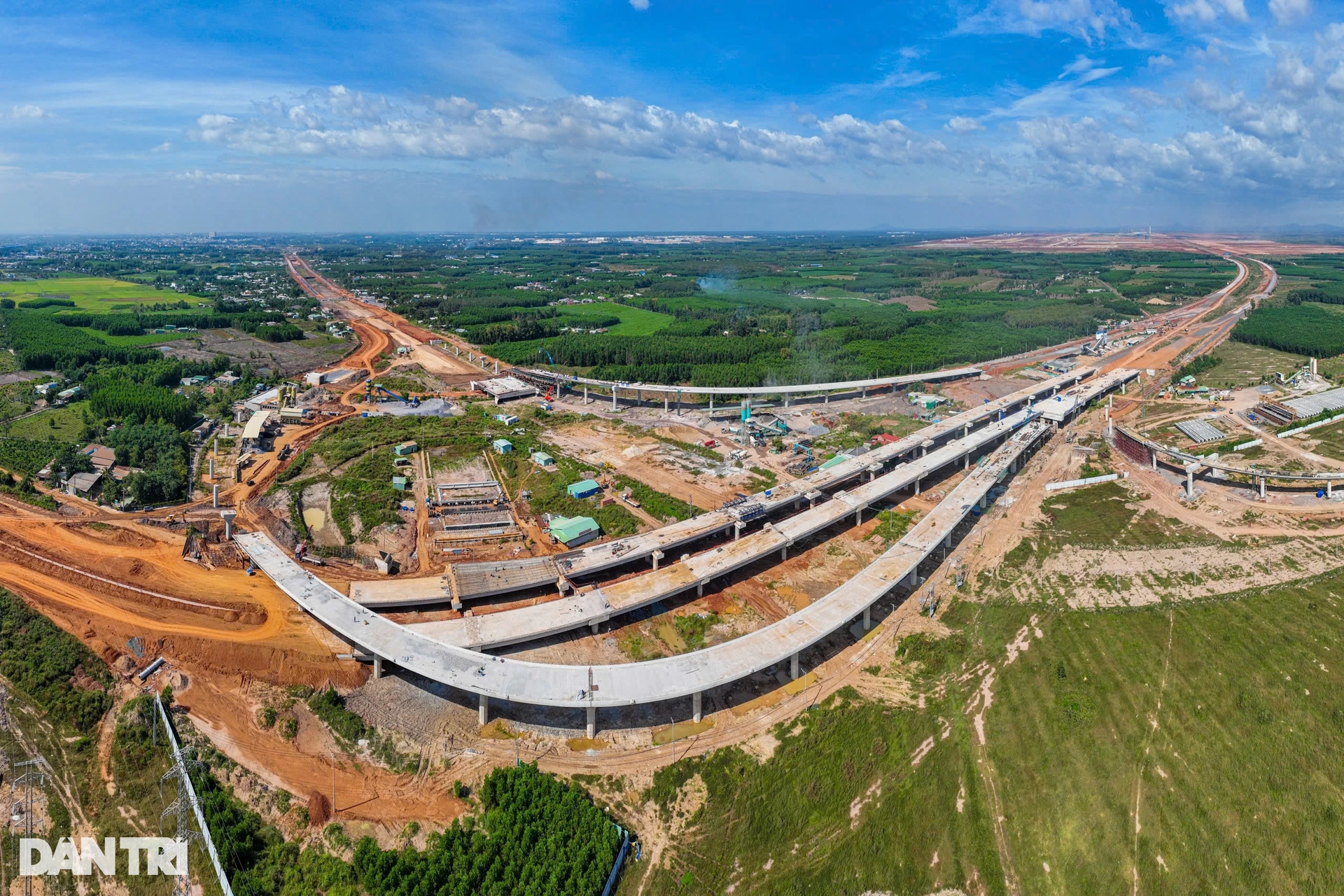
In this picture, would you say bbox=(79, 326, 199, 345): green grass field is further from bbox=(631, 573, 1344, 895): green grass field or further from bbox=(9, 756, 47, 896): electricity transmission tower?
bbox=(631, 573, 1344, 895): green grass field

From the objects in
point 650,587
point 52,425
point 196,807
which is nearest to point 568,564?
point 650,587

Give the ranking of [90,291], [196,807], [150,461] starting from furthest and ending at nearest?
[90,291] < [150,461] < [196,807]

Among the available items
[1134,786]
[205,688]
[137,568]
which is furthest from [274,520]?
[1134,786]

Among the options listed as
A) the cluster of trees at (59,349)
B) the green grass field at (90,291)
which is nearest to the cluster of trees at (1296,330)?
the cluster of trees at (59,349)

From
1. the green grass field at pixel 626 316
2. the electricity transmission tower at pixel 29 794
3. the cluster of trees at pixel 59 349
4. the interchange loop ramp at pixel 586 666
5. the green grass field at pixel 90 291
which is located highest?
the green grass field at pixel 90 291

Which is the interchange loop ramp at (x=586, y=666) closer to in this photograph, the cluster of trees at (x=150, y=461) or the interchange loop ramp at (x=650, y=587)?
the interchange loop ramp at (x=650, y=587)

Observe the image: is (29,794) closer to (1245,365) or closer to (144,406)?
(144,406)

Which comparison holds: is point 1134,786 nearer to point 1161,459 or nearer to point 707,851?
point 707,851

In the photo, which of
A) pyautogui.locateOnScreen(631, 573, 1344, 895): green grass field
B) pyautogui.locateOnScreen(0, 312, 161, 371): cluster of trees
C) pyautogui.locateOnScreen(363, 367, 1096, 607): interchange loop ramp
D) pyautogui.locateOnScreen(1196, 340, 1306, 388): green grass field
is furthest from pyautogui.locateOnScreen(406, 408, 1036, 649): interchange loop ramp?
pyautogui.locateOnScreen(0, 312, 161, 371): cluster of trees
